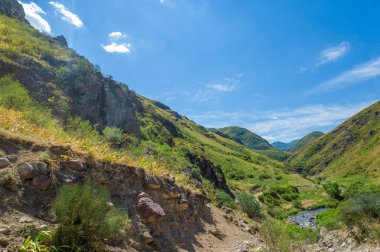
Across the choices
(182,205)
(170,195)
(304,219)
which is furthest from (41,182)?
(304,219)

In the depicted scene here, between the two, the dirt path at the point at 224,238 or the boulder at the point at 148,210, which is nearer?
the boulder at the point at 148,210

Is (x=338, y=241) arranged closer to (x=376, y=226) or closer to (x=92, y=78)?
(x=376, y=226)

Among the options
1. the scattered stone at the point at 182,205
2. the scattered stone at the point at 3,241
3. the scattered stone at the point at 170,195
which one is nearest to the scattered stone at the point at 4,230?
the scattered stone at the point at 3,241

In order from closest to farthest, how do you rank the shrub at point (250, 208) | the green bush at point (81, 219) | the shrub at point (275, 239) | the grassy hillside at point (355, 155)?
the green bush at point (81, 219) < the shrub at point (275, 239) < the shrub at point (250, 208) < the grassy hillside at point (355, 155)

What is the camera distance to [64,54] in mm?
34281

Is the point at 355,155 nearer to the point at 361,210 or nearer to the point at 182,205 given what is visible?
the point at 361,210

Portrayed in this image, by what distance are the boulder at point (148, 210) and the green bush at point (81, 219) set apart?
264 centimetres

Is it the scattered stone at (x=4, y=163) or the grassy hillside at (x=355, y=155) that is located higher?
the grassy hillside at (x=355, y=155)

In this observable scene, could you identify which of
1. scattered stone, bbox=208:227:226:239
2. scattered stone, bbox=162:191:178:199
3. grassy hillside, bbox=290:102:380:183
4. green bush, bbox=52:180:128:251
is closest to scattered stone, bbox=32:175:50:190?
green bush, bbox=52:180:128:251

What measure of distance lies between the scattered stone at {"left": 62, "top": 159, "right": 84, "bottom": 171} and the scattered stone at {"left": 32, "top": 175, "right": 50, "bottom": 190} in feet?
2.70

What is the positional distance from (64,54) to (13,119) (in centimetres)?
2777

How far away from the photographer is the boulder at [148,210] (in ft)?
30.1

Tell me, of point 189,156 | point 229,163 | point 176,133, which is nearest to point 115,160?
point 189,156

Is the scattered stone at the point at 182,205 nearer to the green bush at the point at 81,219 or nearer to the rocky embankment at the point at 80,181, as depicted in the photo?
the rocky embankment at the point at 80,181
